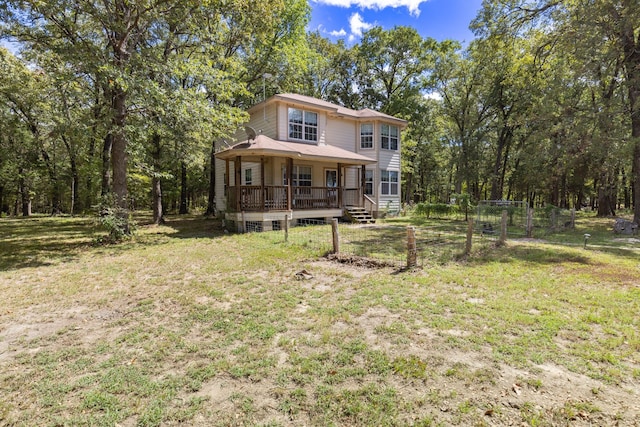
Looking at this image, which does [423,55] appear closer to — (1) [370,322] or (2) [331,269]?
(2) [331,269]

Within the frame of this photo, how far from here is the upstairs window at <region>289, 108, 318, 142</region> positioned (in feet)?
53.6

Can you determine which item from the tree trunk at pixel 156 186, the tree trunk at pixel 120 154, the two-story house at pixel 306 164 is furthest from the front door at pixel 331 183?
the tree trunk at pixel 156 186

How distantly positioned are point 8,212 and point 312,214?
38753mm

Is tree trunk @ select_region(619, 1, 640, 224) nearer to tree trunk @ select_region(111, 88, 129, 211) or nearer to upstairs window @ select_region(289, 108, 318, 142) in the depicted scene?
upstairs window @ select_region(289, 108, 318, 142)

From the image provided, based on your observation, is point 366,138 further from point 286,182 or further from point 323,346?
point 323,346

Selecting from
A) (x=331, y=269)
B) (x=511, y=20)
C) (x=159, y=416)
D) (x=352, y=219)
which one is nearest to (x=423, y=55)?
(x=511, y=20)

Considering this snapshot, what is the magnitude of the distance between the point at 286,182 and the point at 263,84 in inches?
323

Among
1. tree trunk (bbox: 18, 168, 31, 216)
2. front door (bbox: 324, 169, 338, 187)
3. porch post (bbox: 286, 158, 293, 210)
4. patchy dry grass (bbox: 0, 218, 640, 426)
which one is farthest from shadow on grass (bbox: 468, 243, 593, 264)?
tree trunk (bbox: 18, 168, 31, 216)

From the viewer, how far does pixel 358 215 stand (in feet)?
53.4

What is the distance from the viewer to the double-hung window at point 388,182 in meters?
19.8

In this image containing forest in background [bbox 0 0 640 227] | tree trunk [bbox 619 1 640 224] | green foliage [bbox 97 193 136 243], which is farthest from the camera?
tree trunk [bbox 619 1 640 224]

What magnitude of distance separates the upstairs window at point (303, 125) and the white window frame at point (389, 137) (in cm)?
490

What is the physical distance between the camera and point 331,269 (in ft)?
23.3

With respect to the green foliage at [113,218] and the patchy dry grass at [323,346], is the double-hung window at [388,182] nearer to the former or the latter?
the patchy dry grass at [323,346]
